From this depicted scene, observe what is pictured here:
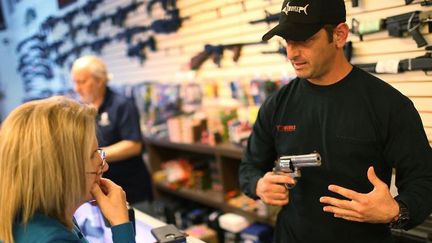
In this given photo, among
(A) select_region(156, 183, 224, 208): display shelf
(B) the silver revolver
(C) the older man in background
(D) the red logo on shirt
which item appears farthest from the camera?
(A) select_region(156, 183, 224, 208): display shelf

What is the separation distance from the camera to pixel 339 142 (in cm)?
171

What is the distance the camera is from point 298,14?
1.70m

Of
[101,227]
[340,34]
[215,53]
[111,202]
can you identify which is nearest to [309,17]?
[340,34]

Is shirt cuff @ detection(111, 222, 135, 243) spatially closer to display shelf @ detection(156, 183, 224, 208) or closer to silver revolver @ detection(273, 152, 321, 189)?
silver revolver @ detection(273, 152, 321, 189)

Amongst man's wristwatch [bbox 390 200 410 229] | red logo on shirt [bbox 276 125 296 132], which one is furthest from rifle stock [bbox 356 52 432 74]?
man's wristwatch [bbox 390 200 410 229]

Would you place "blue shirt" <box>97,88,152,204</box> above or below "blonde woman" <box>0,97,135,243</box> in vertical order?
below

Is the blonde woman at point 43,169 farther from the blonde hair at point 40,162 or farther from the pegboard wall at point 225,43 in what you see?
the pegboard wall at point 225,43

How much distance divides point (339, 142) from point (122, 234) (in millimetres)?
947

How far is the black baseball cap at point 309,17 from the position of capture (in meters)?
1.67

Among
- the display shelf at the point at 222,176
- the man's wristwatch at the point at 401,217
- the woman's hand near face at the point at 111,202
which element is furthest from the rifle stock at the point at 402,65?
the woman's hand near face at the point at 111,202

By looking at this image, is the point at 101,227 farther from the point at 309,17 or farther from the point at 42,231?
the point at 309,17

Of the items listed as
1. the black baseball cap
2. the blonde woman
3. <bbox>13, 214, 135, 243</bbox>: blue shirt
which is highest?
the black baseball cap

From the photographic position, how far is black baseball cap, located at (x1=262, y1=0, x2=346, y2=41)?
5.48 feet

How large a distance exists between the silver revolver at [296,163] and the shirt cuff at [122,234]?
73cm
